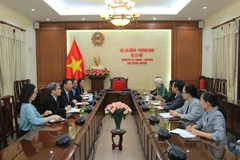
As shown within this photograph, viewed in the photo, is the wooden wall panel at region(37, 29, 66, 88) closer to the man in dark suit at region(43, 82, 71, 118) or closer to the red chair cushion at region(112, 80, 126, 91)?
the red chair cushion at region(112, 80, 126, 91)

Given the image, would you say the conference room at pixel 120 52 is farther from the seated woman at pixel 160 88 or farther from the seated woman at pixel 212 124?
the seated woman at pixel 212 124

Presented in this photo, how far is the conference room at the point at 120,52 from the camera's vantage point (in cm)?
491

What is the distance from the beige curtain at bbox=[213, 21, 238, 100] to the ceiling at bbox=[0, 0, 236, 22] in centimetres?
59

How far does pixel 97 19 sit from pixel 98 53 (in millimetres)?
1139

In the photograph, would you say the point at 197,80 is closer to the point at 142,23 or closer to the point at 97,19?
the point at 142,23

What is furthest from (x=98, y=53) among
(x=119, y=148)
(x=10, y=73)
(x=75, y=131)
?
(x=75, y=131)

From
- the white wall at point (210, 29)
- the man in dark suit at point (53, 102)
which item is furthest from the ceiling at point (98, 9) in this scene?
the man in dark suit at point (53, 102)

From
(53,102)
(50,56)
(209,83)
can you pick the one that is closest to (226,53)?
(209,83)

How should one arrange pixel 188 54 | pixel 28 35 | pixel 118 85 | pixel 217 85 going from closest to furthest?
pixel 217 85, pixel 118 85, pixel 28 35, pixel 188 54

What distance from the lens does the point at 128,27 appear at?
26.3ft

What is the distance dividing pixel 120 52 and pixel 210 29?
9.45 ft

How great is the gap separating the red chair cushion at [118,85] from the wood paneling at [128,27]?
1.88m

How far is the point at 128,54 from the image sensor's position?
8.27 meters

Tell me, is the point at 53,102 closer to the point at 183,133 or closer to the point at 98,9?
the point at 183,133
